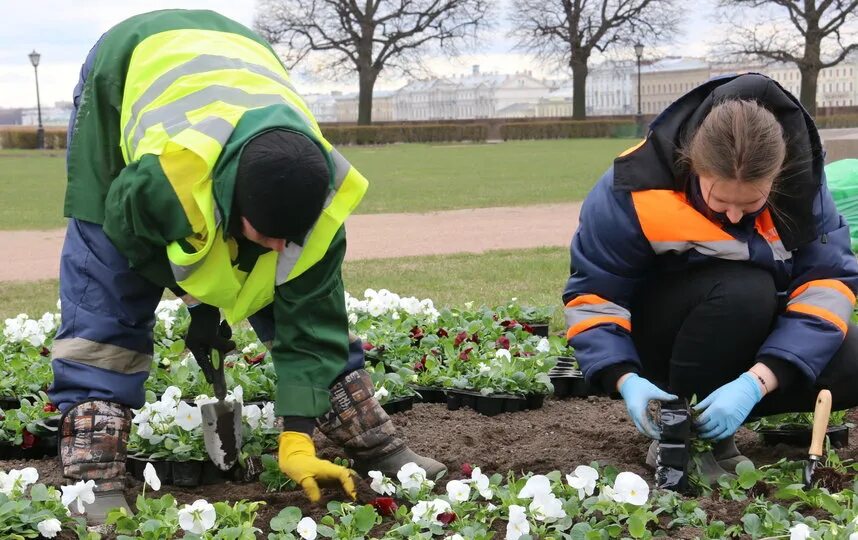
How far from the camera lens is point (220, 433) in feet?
9.78

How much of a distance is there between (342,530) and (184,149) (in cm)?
88

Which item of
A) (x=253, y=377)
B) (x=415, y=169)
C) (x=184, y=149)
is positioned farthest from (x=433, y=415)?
(x=415, y=169)

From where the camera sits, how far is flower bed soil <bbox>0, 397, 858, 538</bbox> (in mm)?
2842

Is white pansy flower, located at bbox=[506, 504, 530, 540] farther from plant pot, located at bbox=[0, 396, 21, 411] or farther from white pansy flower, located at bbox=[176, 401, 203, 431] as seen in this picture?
plant pot, located at bbox=[0, 396, 21, 411]

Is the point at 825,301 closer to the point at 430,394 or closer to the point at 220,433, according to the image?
the point at 430,394

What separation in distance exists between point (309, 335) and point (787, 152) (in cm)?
126

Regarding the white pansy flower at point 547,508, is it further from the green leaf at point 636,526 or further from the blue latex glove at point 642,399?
the blue latex glove at point 642,399

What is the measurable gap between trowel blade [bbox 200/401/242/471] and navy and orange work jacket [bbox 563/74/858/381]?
0.94 m

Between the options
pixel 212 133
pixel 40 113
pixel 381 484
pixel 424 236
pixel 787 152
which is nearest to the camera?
pixel 212 133

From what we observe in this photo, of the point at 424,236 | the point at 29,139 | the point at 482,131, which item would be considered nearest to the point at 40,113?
the point at 29,139

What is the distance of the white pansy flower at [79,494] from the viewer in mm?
2494

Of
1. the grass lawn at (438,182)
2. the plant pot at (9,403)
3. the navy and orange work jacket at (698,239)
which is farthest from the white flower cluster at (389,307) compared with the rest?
the grass lawn at (438,182)

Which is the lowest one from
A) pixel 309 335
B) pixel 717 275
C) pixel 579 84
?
pixel 309 335

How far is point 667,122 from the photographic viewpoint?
2838mm
